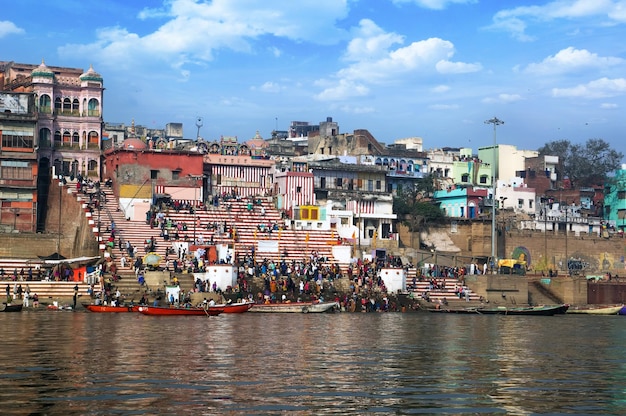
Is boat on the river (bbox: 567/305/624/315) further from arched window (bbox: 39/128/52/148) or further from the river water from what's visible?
arched window (bbox: 39/128/52/148)

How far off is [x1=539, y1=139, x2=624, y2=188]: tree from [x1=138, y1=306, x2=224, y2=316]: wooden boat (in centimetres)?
5530

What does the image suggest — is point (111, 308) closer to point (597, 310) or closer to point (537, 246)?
point (597, 310)

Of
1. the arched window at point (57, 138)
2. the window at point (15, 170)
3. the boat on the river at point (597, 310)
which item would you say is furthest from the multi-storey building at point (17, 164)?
the boat on the river at point (597, 310)

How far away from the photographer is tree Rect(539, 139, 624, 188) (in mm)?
97812

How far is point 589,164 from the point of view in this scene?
99.0 m

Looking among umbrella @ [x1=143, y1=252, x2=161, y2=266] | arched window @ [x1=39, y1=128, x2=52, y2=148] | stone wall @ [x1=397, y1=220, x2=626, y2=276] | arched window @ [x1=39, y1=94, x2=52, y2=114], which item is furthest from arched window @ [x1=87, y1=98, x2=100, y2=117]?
stone wall @ [x1=397, y1=220, x2=626, y2=276]

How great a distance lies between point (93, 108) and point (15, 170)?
8668mm

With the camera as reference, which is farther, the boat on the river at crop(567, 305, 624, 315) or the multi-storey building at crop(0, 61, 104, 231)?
the multi-storey building at crop(0, 61, 104, 231)

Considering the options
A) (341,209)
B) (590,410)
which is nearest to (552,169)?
(341,209)

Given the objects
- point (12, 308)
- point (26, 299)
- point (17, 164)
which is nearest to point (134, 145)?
point (17, 164)

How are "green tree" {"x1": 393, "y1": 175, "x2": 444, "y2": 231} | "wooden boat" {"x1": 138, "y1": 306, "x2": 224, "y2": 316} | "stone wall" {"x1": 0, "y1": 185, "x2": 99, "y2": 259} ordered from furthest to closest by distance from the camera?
"green tree" {"x1": 393, "y1": 175, "x2": 444, "y2": 231}
"stone wall" {"x1": 0, "y1": 185, "x2": 99, "y2": 259}
"wooden boat" {"x1": 138, "y1": 306, "x2": 224, "y2": 316}

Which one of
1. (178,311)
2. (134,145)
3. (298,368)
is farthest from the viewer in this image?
(134,145)

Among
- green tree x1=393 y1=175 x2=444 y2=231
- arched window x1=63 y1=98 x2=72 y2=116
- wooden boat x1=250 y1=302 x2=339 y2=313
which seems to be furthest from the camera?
green tree x1=393 y1=175 x2=444 y2=231

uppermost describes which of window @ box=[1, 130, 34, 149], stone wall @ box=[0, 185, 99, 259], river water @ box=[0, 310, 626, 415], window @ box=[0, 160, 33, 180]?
window @ box=[1, 130, 34, 149]
